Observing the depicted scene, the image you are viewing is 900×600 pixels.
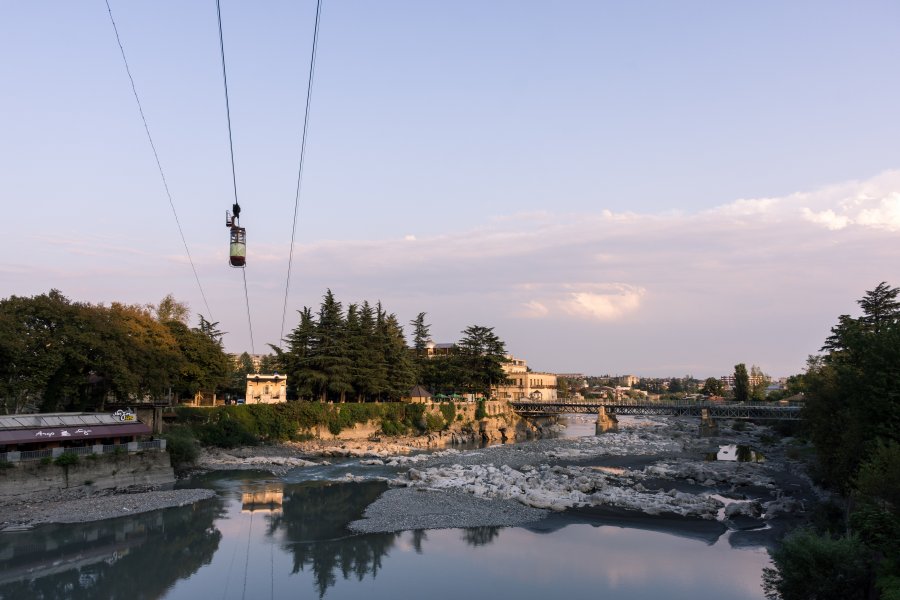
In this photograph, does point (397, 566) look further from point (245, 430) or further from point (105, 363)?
point (245, 430)

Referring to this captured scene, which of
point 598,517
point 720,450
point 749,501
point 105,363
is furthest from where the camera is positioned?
point 720,450

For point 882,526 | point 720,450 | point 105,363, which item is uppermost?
point 105,363

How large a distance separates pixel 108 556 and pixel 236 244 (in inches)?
551

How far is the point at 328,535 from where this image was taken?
25.0 m

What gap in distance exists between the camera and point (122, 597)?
1862 cm

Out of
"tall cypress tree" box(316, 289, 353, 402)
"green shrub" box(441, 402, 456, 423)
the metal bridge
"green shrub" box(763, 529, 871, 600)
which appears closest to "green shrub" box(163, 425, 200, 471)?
"tall cypress tree" box(316, 289, 353, 402)

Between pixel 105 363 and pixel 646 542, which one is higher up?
pixel 105 363

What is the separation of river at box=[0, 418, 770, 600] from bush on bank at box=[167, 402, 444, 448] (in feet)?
61.5

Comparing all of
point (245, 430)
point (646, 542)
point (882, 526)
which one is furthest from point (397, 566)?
point (245, 430)

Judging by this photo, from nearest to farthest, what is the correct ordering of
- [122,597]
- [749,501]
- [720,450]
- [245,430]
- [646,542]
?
[122,597] → [646,542] → [749,501] → [245,430] → [720,450]

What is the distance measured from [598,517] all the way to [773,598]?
12471 millimetres

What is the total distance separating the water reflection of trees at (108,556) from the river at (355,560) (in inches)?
1.7

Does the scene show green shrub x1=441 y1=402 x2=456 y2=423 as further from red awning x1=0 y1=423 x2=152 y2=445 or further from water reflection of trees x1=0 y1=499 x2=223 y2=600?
water reflection of trees x1=0 y1=499 x2=223 y2=600

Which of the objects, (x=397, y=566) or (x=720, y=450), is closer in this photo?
(x=397, y=566)
